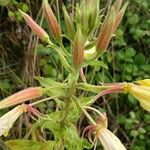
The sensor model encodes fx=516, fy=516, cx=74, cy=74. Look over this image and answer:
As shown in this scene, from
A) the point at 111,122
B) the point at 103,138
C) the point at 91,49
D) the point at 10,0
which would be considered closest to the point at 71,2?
the point at 10,0

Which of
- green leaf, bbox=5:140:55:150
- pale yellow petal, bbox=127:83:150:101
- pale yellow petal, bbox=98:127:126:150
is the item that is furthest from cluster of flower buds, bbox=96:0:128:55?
green leaf, bbox=5:140:55:150

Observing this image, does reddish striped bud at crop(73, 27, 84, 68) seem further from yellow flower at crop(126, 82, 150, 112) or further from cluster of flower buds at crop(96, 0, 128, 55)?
yellow flower at crop(126, 82, 150, 112)

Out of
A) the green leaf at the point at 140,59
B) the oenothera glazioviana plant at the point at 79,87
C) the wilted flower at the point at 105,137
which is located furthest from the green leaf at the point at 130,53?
the wilted flower at the point at 105,137

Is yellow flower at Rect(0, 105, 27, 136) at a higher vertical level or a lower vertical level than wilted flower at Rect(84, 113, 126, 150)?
higher

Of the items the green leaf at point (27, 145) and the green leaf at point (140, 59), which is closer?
the green leaf at point (27, 145)

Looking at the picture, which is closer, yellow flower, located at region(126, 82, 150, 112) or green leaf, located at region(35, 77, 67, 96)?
yellow flower, located at region(126, 82, 150, 112)

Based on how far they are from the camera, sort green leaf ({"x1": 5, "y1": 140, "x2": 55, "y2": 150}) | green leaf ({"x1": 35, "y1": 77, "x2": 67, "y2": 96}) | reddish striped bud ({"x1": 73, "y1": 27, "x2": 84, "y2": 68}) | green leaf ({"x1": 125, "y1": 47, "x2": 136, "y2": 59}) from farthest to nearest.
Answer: green leaf ({"x1": 125, "y1": 47, "x2": 136, "y2": 59}) → green leaf ({"x1": 5, "y1": 140, "x2": 55, "y2": 150}) → green leaf ({"x1": 35, "y1": 77, "x2": 67, "y2": 96}) → reddish striped bud ({"x1": 73, "y1": 27, "x2": 84, "y2": 68})

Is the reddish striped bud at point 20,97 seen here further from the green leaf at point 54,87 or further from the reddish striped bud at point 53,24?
the reddish striped bud at point 53,24

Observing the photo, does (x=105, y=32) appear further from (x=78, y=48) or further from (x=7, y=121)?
(x=7, y=121)

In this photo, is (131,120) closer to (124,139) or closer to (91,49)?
(124,139)
